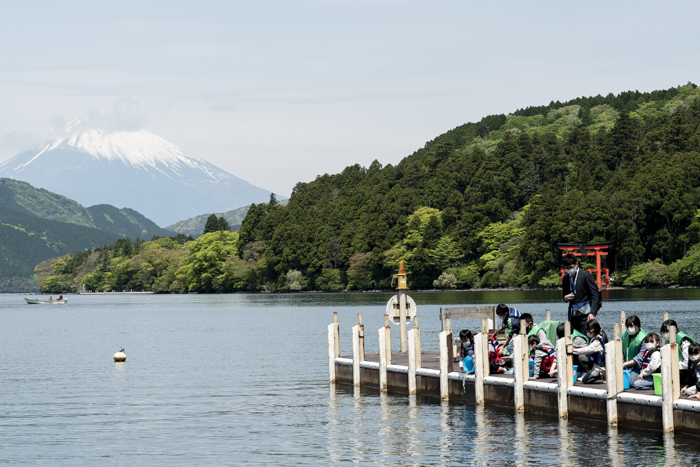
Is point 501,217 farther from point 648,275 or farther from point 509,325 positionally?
point 509,325

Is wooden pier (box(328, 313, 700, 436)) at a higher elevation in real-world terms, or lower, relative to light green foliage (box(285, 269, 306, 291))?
lower

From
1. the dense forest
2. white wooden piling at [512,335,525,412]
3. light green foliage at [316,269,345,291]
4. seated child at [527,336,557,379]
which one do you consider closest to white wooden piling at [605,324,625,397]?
white wooden piling at [512,335,525,412]

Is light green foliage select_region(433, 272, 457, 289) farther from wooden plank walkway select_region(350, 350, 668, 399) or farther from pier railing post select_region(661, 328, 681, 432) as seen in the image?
pier railing post select_region(661, 328, 681, 432)

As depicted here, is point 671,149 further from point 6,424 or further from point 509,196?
point 6,424

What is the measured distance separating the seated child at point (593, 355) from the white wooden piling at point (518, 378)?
1220mm

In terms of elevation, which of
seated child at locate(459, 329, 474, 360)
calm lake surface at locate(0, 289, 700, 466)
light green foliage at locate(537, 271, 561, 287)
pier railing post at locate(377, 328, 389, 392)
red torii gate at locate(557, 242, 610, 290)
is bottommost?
calm lake surface at locate(0, 289, 700, 466)

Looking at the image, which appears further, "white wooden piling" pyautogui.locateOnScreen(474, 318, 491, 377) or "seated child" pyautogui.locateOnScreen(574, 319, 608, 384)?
"white wooden piling" pyautogui.locateOnScreen(474, 318, 491, 377)

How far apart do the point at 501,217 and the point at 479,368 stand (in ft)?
382

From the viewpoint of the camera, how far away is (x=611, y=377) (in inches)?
648

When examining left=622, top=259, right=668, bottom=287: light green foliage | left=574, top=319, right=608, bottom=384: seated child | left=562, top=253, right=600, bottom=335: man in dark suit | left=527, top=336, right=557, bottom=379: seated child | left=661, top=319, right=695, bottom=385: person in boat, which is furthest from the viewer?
left=622, top=259, right=668, bottom=287: light green foliage

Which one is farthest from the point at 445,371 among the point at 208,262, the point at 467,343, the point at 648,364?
the point at 208,262

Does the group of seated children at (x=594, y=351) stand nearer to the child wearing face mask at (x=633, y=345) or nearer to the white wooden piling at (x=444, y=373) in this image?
the child wearing face mask at (x=633, y=345)

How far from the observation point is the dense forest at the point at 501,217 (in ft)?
344

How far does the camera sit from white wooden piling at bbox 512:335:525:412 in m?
18.5
